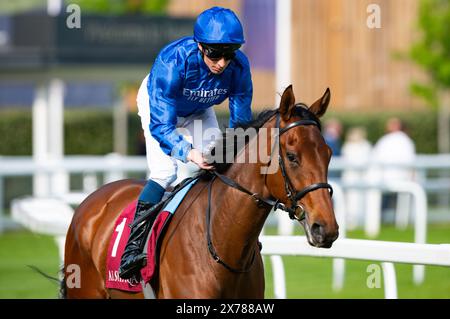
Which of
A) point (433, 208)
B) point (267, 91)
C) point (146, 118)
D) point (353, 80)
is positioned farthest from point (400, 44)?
point (146, 118)

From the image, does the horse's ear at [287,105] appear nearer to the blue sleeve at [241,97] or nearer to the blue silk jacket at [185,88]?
the blue silk jacket at [185,88]

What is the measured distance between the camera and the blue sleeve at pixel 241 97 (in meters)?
4.97

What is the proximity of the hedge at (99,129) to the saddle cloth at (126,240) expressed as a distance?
1401 centimetres

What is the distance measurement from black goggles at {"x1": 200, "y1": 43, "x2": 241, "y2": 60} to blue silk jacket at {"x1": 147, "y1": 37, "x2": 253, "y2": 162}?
0.13 m

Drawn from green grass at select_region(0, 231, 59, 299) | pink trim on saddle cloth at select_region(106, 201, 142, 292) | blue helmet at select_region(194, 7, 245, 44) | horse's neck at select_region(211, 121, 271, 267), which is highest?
blue helmet at select_region(194, 7, 245, 44)

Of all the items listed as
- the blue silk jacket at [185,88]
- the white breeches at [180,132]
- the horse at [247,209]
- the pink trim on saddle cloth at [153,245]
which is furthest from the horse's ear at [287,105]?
the pink trim on saddle cloth at [153,245]

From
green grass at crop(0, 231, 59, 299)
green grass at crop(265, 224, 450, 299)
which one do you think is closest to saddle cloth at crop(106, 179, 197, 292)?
green grass at crop(265, 224, 450, 299)

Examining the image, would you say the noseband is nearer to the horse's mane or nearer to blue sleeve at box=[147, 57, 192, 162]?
the horse's mane

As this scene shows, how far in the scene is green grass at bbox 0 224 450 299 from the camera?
307 inches

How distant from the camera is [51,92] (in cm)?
1503

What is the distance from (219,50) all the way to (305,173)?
0.86m
